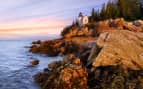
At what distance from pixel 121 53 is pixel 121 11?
7552 cm

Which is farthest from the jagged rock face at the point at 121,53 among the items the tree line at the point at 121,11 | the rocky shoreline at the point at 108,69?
the tree line at the point at 121,11

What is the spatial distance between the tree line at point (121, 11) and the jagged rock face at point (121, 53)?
68026 millimetres

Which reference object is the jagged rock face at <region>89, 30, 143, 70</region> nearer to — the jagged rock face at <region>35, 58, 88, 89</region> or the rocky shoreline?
the rocky shoreline

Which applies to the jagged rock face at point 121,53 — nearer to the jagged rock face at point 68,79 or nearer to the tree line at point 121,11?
the jagged rock face at point 68,79

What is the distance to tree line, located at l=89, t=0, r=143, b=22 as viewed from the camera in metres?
86.9

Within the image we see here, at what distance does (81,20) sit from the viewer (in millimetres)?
89000

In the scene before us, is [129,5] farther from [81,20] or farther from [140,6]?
[81,20]

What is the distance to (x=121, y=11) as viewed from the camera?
90375 millimetres

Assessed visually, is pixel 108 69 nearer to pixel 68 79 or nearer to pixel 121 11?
pixel 68 79

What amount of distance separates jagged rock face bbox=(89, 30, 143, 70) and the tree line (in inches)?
2678

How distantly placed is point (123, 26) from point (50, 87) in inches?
1877

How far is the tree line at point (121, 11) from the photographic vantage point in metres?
86.9

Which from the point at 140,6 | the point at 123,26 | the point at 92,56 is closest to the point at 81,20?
the point at 140,6

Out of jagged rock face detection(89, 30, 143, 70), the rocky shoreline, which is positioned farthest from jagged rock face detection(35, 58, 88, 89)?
jagged rock face detection(89, 30, 143, 70)
